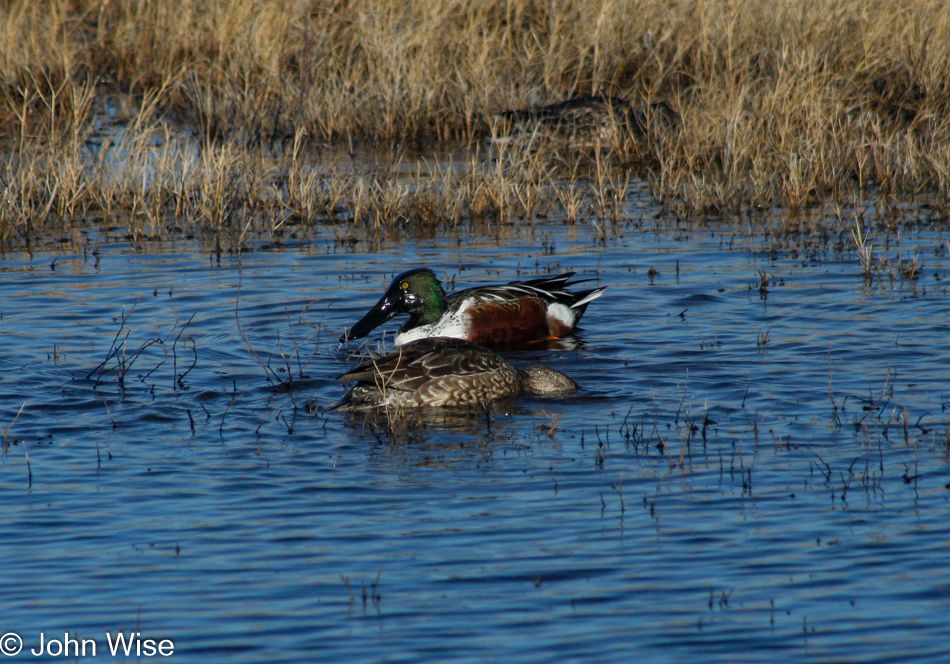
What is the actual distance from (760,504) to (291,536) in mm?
1999

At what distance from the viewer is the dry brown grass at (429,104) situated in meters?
12.1

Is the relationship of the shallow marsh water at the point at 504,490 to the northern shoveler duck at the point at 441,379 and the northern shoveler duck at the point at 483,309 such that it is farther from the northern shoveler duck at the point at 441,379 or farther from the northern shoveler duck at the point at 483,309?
the northern shoveler duck at the point at 483,309

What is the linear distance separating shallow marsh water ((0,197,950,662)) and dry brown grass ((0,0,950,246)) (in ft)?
8.24

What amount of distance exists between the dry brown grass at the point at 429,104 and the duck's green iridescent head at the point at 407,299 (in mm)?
2666

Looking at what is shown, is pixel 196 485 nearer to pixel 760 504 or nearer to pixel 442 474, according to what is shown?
pixel 442 474

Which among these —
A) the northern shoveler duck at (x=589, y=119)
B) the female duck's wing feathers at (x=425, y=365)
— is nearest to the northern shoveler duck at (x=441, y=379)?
the female duck's wing feathers at (x=425, y=365)

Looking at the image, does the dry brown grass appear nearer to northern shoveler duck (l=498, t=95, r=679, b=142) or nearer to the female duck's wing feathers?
northern shoveler duck (l=498, t=95, r=679, b=142)

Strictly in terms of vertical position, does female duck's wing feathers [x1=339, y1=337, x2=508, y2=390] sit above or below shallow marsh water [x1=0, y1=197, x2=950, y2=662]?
above

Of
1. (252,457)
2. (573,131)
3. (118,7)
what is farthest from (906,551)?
(118,7)

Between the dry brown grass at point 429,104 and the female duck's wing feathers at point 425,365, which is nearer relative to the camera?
the female duck's wing feathers at point 425,365

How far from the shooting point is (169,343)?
8.56 m

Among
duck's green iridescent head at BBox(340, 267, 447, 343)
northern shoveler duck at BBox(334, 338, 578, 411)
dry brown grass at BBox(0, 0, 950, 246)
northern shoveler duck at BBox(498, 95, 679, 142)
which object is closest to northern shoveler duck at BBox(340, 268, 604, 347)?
duck's green iridescent head at BBox(340, 267, 447, 343)

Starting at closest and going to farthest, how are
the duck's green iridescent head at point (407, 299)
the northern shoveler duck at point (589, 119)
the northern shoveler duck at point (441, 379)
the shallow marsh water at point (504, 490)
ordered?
the shallow marsh water at point (504, 490) → the northern shoveler duck at point (441, 379) → the duck's green iridescent head at point (407, 299) → the northern shoveler duck at point (589, 119)

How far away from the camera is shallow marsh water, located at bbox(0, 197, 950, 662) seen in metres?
4.50
